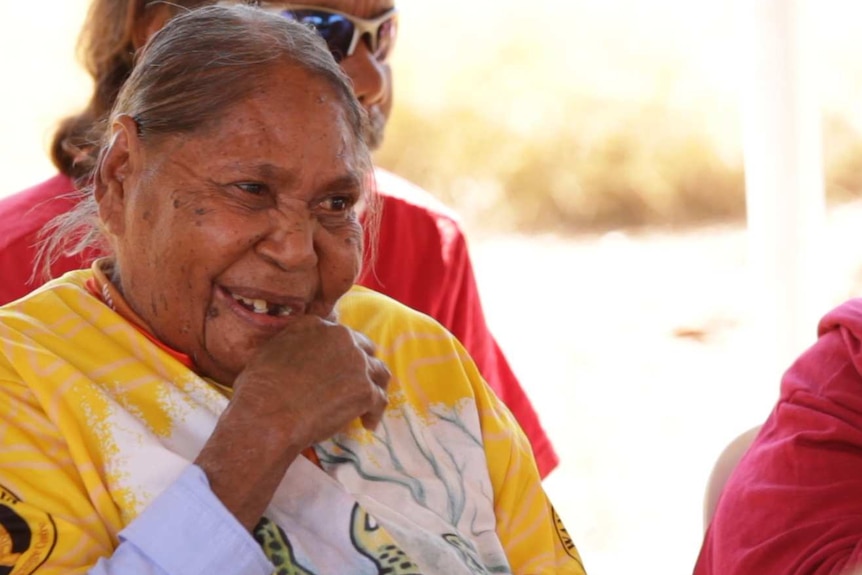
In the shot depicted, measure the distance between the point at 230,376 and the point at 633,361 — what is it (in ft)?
15.7

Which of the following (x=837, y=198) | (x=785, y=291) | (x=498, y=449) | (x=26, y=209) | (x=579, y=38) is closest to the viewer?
(x=498, y=449)

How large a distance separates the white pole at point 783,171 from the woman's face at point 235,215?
1.70 metres

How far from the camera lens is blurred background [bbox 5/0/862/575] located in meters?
6.98

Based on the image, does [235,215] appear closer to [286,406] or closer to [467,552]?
[286,406]

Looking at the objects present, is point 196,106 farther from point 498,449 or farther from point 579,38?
point 579,38

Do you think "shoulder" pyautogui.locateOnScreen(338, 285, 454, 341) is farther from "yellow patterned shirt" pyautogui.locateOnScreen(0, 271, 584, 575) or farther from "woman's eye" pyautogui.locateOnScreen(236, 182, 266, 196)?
"woman's eye" pyautogui.locateOnScreen(236, 182, 266, 196)

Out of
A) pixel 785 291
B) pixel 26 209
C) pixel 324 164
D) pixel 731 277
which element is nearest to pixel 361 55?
pixel 26 209

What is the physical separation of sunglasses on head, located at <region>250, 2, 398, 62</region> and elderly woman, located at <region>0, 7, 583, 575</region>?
71cm

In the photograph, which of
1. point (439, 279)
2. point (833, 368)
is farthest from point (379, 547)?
point (439, 279)

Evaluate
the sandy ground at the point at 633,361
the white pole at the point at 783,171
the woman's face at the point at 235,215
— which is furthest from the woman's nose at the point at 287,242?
the sandy ground at the point at 633,361

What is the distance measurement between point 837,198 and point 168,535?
6.85 metres

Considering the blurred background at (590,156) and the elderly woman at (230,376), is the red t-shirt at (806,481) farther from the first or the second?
the blurred background at (590,156)

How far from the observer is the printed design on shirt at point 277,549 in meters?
1.86

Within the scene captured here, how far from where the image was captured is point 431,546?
200 centimetres
